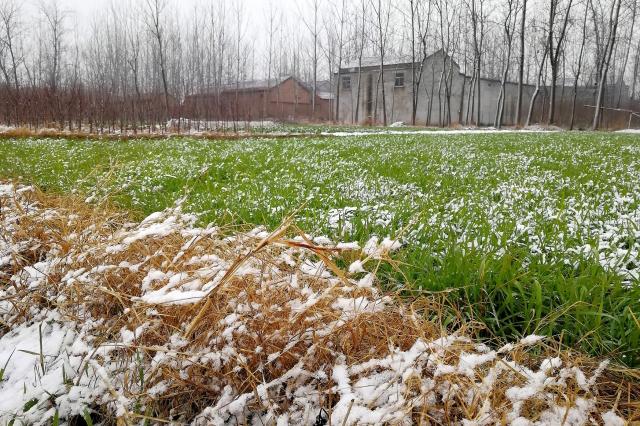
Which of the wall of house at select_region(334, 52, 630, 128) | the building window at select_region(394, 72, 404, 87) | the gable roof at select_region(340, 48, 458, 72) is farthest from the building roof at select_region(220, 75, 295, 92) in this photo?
the building window at select_region(394, 72, 404, 87)

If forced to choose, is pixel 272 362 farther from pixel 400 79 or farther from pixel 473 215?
pixel 400 79

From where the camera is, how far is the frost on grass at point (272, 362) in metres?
1.21

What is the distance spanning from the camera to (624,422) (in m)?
1.10

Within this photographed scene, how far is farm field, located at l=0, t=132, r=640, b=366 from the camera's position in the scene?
75.9 inches

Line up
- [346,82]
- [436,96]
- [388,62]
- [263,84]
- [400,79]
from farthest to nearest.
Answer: [263,84], [346,82], [388,62], [400,79], [436,96]

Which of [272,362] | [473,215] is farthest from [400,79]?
[272,362]

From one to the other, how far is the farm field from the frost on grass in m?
0.32

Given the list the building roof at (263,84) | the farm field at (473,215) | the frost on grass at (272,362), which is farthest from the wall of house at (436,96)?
the frost on grass at (272,362)

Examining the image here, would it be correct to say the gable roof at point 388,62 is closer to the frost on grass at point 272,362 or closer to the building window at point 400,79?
the building window at point 400,79

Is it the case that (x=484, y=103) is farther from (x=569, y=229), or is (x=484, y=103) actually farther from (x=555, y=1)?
(x=569, y=229)

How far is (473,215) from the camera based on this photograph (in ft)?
11.3

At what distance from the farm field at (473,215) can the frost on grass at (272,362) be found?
1.04 ft

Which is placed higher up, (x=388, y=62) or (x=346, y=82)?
(x=388, y=62)

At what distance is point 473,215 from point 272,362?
2.56 meters
